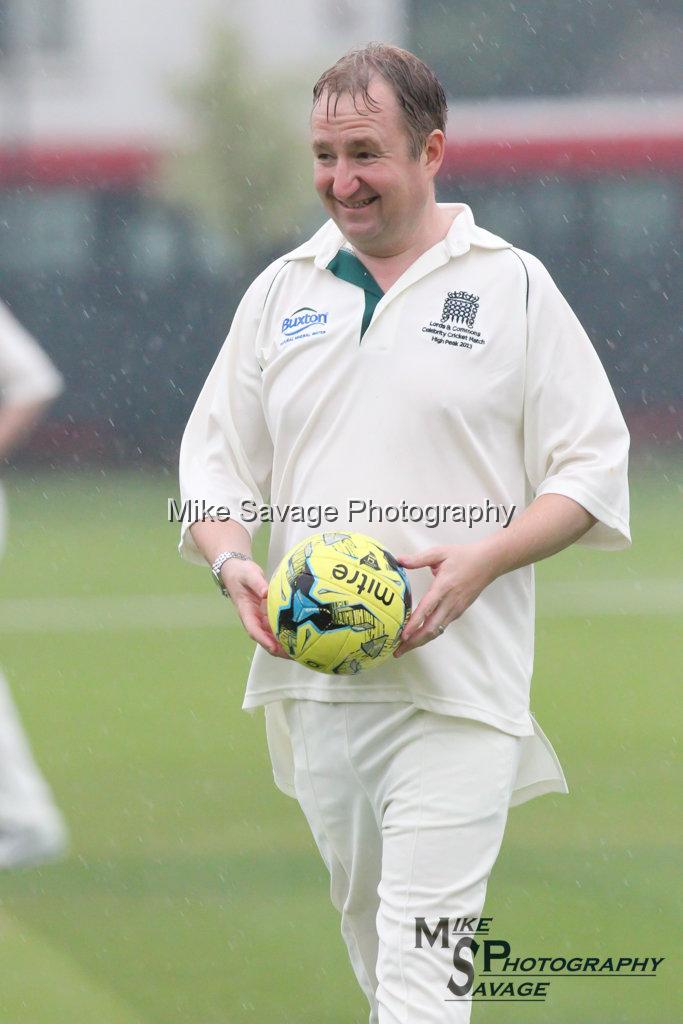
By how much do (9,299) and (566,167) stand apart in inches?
351

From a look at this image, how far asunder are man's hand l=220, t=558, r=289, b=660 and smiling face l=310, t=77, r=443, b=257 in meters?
0.68

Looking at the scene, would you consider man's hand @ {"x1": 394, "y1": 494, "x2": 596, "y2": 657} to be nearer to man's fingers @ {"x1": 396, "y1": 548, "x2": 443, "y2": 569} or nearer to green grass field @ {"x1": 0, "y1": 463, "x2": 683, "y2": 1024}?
man's fingers @ {"x1": 396, "y1": 548, "x2": 443, "y2": 569}

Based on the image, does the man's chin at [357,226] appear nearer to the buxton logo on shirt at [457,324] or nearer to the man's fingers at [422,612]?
the buxton logo on shirt at [457,324]

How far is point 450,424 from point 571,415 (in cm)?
24

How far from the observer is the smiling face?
313 cm

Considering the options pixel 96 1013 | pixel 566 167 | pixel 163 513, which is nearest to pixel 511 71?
pixel 566 167

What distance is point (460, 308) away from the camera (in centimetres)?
324

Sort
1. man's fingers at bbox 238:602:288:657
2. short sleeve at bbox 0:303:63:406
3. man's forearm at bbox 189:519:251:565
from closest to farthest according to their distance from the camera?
man's fingers at bbox 238:602:288:657 < man's forearm at bbox 189:519:251:565 < short sleeve at bbox 0:303:63:406

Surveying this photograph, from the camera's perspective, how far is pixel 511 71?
102 feet

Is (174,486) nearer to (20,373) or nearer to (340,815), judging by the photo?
(20,373)

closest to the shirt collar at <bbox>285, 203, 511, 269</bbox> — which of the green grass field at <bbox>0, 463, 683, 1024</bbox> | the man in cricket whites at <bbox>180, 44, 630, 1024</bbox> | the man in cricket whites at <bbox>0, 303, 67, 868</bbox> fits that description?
the man in cricket whites at <bbox>180, 44, 630, 1024</bbox>

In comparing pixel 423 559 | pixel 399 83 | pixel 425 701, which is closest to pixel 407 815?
pixel 425 701

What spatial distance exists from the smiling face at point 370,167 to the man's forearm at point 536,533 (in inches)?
23.9

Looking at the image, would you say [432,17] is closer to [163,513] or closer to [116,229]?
[116,229]
